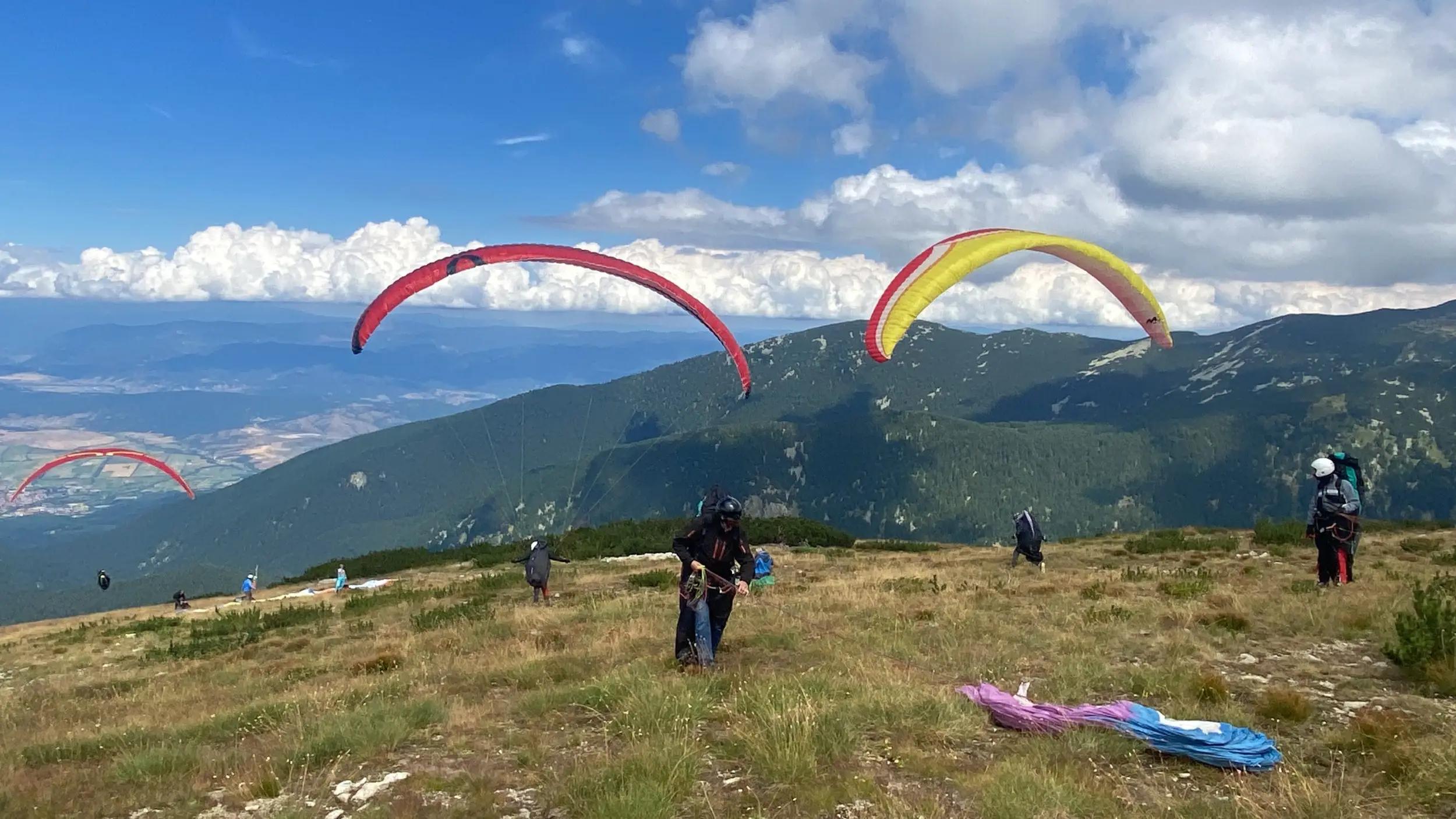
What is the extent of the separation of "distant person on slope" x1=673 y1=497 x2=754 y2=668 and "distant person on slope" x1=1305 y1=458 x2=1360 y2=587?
12335 mm

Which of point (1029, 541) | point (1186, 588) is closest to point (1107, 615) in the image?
point (1186, 588)

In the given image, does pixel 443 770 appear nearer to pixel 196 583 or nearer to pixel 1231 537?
pixel 1231 537

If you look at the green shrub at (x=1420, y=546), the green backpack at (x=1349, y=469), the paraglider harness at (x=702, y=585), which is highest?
the green backpack at (x=1349, y=469)

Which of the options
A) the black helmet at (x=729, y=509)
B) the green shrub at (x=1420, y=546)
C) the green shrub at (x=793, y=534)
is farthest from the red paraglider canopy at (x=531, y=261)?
the green shrub at (x=1420, y=546)

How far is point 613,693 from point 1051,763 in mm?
4729

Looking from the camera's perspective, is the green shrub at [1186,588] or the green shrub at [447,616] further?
the green shrub at [447,616]

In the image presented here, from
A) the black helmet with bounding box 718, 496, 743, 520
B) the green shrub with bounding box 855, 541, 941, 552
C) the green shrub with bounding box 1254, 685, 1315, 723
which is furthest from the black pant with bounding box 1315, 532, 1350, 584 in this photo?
the green shrub with bounding box 855, 541, 941, 552

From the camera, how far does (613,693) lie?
8.86 m

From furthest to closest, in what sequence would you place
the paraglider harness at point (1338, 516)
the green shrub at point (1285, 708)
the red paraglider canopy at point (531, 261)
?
the red paraglider canopy at point (531, 261), the paraglider harness at point (1338, 516), the green shrub at point (1285, 708)

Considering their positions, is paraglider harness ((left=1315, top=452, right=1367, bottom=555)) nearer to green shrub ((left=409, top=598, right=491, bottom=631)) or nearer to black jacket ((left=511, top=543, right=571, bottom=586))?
black jacket ((left=511, top=543, right=571, bottom=586))

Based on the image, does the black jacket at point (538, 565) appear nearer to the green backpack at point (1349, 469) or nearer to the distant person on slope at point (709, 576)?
the distant person on slope at point (709, 576)

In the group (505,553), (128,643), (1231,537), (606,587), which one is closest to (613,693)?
(606,587)

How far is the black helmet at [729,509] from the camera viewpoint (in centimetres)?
1070

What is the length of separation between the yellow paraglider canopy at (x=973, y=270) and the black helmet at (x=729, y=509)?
31.9 ft
